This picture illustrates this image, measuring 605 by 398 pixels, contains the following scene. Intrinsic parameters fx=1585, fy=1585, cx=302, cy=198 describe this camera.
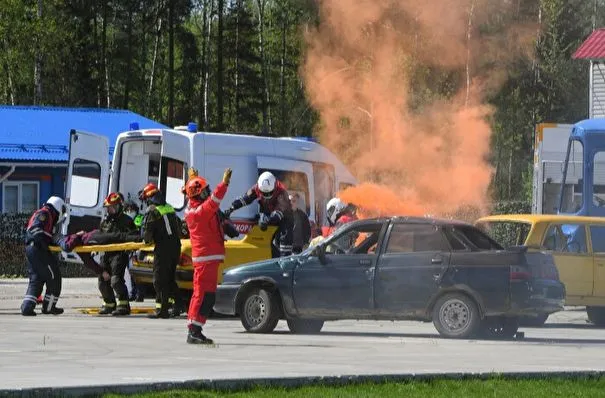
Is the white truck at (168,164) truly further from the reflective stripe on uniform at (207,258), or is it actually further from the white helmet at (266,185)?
the reflective stripe on uniform at (207,258)

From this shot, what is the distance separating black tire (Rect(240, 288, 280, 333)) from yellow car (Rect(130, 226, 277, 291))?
8.45ft

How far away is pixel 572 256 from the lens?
21.8 meters

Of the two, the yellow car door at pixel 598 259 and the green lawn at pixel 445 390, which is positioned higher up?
the yellow car door at pixel 598 259

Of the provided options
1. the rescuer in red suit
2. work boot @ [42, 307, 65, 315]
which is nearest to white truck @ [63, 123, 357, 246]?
work boot @ [42, 307, 65, 315]

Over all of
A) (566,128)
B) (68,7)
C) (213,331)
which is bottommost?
(213,331)

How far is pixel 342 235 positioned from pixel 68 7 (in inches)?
1881

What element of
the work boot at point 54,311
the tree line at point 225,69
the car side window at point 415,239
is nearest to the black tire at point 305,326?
the car side window at point 415,239

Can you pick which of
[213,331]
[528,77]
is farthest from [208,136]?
[528,77]

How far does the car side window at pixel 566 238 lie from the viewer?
22.0 meters

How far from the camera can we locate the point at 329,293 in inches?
733

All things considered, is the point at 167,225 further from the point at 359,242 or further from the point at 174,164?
the point at 174,164

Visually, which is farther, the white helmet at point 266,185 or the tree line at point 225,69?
the tree line at point 225,69

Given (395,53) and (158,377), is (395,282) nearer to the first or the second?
(158,377)

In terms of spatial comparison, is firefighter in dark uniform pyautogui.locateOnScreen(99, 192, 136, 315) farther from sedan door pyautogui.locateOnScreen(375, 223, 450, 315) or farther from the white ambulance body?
sedan door pyautogui.locateOnScreen(375, 223, 450, 315)
